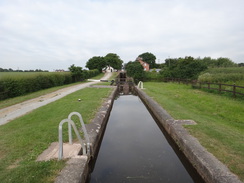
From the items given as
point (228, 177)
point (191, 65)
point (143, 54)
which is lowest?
point (228, 177)

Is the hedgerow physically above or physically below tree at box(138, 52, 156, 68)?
below

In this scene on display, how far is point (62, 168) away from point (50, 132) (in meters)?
1.96

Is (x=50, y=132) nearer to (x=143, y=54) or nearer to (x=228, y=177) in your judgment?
(x=228, y=177)

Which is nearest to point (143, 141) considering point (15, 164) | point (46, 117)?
point (15, 164)

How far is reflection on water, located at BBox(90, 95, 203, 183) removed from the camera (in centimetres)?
327

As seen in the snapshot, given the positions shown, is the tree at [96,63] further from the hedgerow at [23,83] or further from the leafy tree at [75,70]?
the hedgerow at [23,83]

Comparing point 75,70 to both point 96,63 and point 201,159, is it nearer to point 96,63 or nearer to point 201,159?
point 201,159

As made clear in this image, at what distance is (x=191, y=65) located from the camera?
2588 centimetres

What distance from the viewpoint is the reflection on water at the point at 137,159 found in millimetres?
3270

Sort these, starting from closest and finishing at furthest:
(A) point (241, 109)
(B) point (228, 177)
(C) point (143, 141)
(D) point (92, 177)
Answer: (B) point (228, 177), (D) point (92, 177), (C) point (143, 141), (A) point (241, 109)

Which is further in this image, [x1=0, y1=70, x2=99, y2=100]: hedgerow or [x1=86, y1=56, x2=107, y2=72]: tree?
[x1=86, y1=56, x2=107, y2=72]: tree

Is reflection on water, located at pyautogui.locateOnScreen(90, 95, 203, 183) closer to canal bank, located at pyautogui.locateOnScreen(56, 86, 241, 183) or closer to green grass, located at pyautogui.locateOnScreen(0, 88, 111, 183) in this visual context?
canal bank, located at pyautogui.locateOnScreen(56, 86, 241, 183)

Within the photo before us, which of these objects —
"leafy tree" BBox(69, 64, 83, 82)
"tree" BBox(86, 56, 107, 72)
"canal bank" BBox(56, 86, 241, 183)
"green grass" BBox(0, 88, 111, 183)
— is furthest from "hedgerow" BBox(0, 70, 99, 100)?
"tree" BBox(86, 56, 107, 72)

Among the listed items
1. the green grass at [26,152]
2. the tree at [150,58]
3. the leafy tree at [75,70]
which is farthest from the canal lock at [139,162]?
the tree at [150,58]
